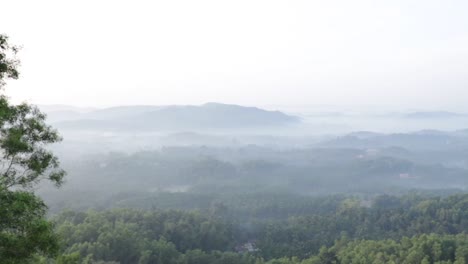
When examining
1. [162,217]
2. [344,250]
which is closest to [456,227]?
[344,250]

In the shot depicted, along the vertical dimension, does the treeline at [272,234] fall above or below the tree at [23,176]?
below

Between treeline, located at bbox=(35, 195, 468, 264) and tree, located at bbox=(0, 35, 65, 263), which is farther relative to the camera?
treeline, located at bbox=(35, 195, 468, 264)

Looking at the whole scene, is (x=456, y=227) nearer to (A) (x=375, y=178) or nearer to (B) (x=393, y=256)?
(B) (x=393, y=256)

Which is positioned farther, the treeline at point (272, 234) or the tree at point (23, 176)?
the treeline at point (272, 234)

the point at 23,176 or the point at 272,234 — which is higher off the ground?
the point at 23,176

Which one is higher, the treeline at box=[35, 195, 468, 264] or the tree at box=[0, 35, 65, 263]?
the tree at box=[0, 35, 65, 263]
